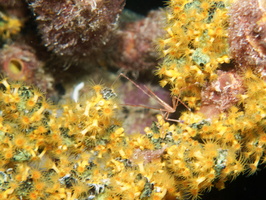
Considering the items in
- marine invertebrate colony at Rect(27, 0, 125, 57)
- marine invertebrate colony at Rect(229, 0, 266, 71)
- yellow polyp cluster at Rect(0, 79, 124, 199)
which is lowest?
yellow polyp cluster at Rect(0, 79, 124, 199)

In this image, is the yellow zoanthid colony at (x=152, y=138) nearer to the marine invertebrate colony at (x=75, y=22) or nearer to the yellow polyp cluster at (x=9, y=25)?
the marine invertebrate colony at (x=75, y=22)

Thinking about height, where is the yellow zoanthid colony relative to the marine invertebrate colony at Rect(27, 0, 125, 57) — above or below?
below

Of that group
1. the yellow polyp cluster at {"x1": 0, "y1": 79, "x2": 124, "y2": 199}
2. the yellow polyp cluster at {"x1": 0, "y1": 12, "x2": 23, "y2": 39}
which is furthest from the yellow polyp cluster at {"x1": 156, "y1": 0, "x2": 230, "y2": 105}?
the yellow polyp cluster at {"x1": 0, "y1": 12, "x2": 23, "y2": 39}

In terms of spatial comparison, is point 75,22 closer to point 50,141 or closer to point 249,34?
point 50,141

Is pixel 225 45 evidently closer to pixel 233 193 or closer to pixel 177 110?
pixel 177 110

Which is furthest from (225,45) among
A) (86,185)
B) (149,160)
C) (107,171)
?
(86,185)

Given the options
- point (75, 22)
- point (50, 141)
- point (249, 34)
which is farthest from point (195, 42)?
point (50, 141)

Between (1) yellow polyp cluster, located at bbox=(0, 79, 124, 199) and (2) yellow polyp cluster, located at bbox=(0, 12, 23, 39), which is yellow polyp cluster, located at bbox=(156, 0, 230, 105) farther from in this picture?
(2) yellow polyp cluster, located at bbox=(0, 12, 23, 39)
